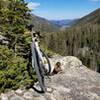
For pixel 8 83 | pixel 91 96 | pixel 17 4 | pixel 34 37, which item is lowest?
pixel 91 96

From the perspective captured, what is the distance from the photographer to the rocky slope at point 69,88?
1162 centimetres

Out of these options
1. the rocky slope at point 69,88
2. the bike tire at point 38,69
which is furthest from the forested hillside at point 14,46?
the bike tire at point 38,69

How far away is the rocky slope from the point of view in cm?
1162

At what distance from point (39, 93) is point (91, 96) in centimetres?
218

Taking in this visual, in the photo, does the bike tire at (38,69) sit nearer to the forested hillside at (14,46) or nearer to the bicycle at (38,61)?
the bicycle at (38,61)

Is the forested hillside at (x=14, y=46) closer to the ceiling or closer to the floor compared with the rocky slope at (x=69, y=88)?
closer to the ceiling

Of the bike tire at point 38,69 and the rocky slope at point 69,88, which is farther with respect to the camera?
the bike tire at point 38,69

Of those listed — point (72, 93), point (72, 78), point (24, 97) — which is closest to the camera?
point (24, 97)

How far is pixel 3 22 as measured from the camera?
554 inches

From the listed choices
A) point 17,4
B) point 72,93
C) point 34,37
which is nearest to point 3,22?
point 17,4

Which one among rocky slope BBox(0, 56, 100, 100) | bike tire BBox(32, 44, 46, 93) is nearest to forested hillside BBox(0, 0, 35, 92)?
rocky slope BBox(0, 56, 100, 100)

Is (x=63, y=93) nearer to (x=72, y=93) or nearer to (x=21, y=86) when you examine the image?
(x=72, y=93)

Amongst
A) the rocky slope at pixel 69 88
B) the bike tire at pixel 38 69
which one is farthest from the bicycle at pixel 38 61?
the rocky slope at pixel 69 88

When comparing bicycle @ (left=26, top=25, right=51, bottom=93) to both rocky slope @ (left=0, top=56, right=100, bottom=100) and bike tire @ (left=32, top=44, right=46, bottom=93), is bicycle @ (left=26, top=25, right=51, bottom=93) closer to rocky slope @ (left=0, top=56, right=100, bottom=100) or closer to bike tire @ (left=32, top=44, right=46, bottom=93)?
bike tire @ (left=32, top=44, right=46, bottom=93)
